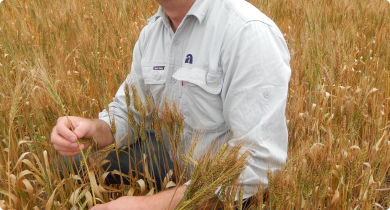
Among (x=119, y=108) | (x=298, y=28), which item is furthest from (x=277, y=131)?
(x=298, y=28)

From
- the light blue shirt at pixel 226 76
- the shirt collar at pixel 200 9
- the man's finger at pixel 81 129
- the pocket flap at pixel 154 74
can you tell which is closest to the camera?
the light blue shirt at pixel 226 76

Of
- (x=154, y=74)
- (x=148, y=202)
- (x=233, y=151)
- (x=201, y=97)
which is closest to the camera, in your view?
(x=233, y=151)

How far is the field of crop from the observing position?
38.6 inches

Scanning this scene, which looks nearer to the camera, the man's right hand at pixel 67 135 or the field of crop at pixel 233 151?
the field of crop at pixel 233 151

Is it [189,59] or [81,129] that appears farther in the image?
[189,59]

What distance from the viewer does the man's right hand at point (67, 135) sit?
3.72 feet

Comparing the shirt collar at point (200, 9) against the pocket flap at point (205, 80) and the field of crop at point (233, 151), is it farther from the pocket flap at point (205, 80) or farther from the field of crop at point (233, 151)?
the field of crop at point (233, 151)

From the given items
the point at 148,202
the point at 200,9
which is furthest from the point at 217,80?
the point at 148,202

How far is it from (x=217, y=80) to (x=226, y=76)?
0.06 m

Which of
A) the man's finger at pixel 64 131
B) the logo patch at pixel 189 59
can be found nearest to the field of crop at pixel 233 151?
the man's finger at pixel 64 131

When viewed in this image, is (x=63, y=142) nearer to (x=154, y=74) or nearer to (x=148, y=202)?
(x=148, y=202)

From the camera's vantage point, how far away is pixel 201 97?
4.26ft

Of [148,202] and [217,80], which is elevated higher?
[217,80]

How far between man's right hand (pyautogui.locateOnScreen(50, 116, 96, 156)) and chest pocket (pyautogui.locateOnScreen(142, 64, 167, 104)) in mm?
339
